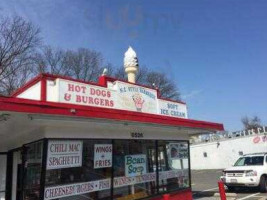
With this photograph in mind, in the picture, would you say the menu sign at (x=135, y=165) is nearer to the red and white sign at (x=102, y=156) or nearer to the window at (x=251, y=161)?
the red and white sign at (x=102, y=156)

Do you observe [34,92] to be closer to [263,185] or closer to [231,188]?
[263,185]

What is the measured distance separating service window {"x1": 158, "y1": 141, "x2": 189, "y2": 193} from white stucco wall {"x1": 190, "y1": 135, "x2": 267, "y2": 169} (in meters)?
35.7

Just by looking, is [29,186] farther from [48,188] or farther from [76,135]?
[76,135]

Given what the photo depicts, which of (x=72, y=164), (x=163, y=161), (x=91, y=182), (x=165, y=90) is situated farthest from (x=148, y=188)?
(x=165, y=90)

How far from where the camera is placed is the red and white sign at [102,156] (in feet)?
34.7

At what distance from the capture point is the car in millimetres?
18219

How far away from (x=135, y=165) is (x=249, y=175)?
8.65 m

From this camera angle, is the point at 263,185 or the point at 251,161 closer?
the point at 263,185

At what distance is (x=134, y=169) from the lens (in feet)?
39.2

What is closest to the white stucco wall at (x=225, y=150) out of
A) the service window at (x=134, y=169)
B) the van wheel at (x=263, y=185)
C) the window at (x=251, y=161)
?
the window at (x=251, y=161)

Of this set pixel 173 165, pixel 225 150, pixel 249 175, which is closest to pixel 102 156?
pixel 173 165

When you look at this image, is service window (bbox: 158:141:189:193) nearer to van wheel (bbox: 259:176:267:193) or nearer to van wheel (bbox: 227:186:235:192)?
van wheel (bbox: 259:176:267:193)

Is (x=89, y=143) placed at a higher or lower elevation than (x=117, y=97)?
lower

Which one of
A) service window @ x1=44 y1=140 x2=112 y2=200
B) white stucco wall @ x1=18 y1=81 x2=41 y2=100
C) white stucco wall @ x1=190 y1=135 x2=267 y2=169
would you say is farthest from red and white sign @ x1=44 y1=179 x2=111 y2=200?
white stucco wall @ x1=190 y1=135 x2=267 y2=169
